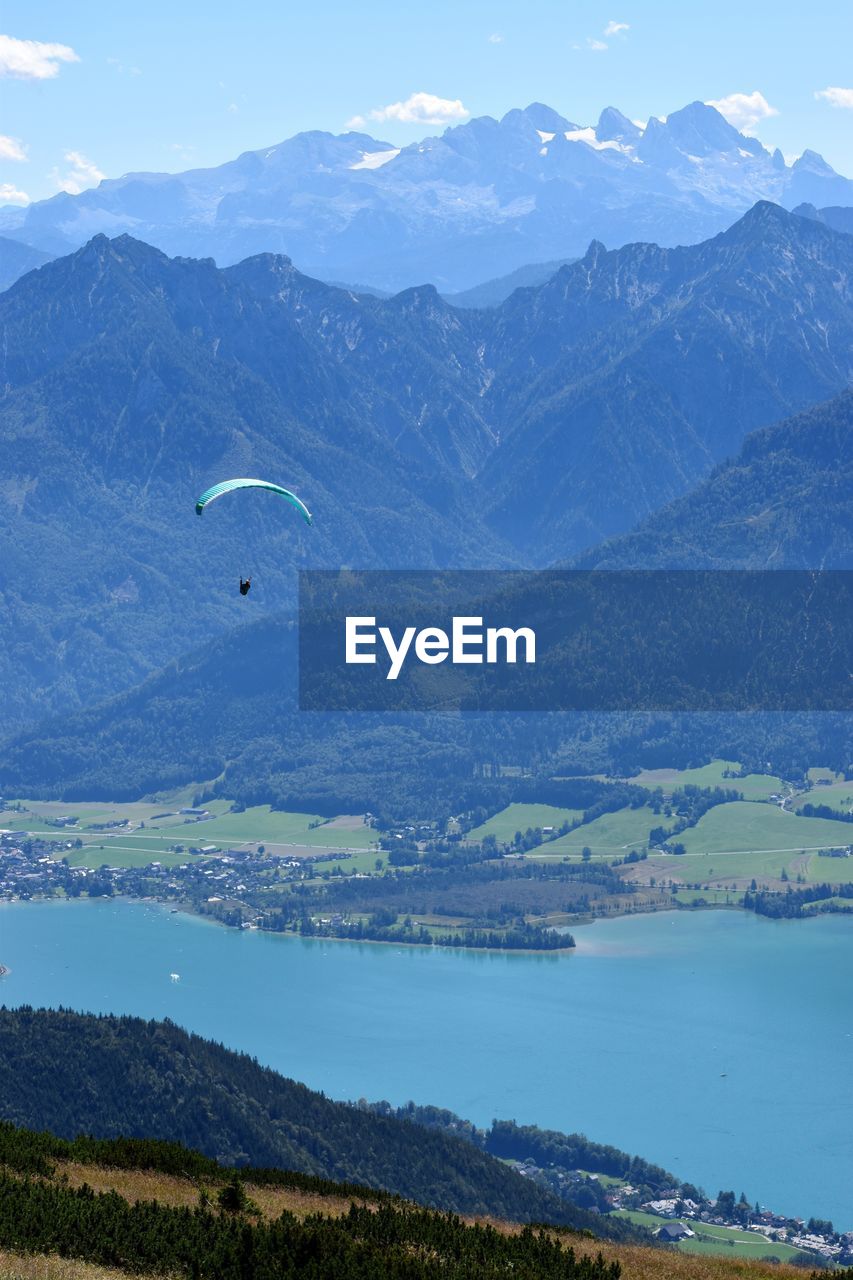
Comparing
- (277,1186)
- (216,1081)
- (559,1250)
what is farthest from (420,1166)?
(559,1250)

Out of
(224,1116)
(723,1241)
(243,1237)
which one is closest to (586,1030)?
(723,1241)

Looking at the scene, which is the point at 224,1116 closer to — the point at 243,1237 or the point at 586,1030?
the point at 586,1030

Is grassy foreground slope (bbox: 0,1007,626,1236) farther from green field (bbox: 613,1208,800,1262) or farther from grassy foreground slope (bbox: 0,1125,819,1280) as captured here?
grassy foreground slope (bbox: 0,1125,819,1280)

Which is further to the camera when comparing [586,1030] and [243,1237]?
[586,1030]

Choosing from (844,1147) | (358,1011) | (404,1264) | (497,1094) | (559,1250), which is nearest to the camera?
(404,1264)

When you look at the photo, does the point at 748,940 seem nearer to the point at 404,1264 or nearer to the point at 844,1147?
the point at 844,1147

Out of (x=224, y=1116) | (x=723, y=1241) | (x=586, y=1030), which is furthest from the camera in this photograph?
(x=586, y=1030)

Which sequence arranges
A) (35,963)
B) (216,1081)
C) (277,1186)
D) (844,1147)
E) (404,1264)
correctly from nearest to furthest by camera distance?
1. (404,1264)
2. (277,1186)
3. (216,1081)
4. (844,1147)
5. (35,963)
